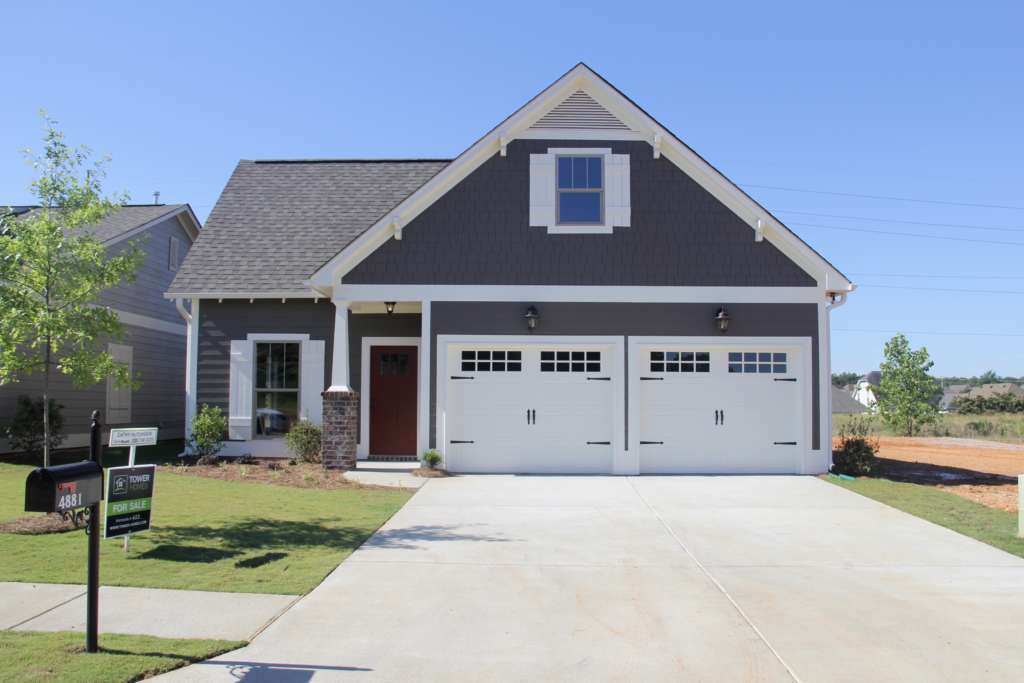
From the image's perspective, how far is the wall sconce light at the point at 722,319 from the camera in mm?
14242

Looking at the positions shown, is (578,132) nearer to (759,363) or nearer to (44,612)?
(759,363)

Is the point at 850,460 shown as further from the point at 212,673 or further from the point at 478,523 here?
the point at 212,673

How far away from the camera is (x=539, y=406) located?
1442 cm

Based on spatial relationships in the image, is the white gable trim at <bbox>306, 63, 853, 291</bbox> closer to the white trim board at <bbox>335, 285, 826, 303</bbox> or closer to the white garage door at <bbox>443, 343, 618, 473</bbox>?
the white trim board at <bbox>335, 285, 826, 303</bbox>

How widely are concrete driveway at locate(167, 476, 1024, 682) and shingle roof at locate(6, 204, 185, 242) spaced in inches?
507

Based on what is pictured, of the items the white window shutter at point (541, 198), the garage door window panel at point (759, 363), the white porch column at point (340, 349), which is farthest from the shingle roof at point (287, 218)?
the garage door window panel at point (759, 363)

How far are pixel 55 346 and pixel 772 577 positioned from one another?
8593 millimetres

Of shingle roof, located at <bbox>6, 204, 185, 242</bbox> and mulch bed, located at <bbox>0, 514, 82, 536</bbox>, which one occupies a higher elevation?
shingle roof, located at <bbox>6, 204, 185, 242</bbox>

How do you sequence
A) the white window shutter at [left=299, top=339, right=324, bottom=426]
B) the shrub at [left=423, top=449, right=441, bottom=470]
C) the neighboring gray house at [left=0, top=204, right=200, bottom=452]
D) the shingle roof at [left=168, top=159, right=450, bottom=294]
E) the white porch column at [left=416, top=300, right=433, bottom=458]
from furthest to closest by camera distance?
the neighboring gray house at [left=0, top=204, right=200, bottom=452]
the shingle roof at [left=168, top=159, right=450, bottom=294]
the white window shutter at [left=299, top=339, right=324, bottom=426]
the white porch column at [left=416, top=300, right=433, bottom=458]
the shrub at [left=423, top=449, right=441, bottom=470]

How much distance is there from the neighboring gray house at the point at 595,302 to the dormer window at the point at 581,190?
38mm

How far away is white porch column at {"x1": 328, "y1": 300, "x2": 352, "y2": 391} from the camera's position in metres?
14.4

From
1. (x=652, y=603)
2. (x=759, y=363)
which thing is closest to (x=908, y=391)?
(x=759, y=363)

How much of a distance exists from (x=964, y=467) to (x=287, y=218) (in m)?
15.9

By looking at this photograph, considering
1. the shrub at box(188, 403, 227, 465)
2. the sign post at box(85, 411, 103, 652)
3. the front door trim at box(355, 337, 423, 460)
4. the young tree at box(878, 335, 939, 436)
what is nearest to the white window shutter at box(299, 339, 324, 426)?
the front door trim at box(355, 337, 423, 460)
